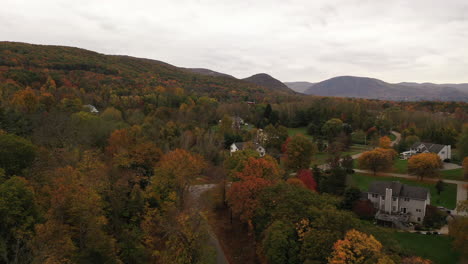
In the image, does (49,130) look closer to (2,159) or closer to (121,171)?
(121,171)

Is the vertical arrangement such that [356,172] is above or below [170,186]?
below

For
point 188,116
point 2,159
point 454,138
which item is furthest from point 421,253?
point 188,116

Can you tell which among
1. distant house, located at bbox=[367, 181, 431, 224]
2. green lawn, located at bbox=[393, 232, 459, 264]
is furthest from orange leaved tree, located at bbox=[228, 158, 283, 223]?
distant house, located at bbox=[367, 181, 431, 224]

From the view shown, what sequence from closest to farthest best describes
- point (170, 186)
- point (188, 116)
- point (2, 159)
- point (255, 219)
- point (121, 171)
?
point (2, 159) → point (255, 219) → point (170, 186) → point (121, 171) → point (188, 116)

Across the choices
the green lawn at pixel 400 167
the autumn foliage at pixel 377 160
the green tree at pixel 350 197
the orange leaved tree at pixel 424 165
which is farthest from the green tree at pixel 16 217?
the green lawn at pixel 400 167

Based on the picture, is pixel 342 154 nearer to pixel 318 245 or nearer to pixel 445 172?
pixel 445 172

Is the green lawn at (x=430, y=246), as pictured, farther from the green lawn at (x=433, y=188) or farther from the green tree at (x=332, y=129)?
the green tree at (x=332, y=129)
